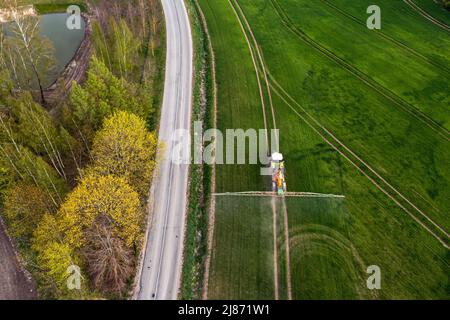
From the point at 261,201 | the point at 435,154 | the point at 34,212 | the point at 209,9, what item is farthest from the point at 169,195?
the point at 209,9

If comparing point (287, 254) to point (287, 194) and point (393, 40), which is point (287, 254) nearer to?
point (287, 194)

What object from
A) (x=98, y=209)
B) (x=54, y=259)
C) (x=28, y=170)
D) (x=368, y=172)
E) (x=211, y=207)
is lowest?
(x=54, y=259)

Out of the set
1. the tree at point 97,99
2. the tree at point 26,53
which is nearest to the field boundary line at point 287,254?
the tree at point 97,99

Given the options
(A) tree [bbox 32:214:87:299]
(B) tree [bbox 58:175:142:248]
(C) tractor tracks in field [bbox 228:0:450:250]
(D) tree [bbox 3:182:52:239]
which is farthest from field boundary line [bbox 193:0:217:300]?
(D) tree [bbox 3:182:52:239]

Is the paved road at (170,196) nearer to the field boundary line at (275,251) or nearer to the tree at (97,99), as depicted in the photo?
the tree at (97,99)

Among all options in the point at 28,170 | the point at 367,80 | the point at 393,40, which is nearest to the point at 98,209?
the point at 28,170

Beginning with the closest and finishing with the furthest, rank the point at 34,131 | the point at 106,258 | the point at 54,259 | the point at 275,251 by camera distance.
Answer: the point at 54,259 < the point at 106,258 < the point at 275,251 < the point at 34,131
